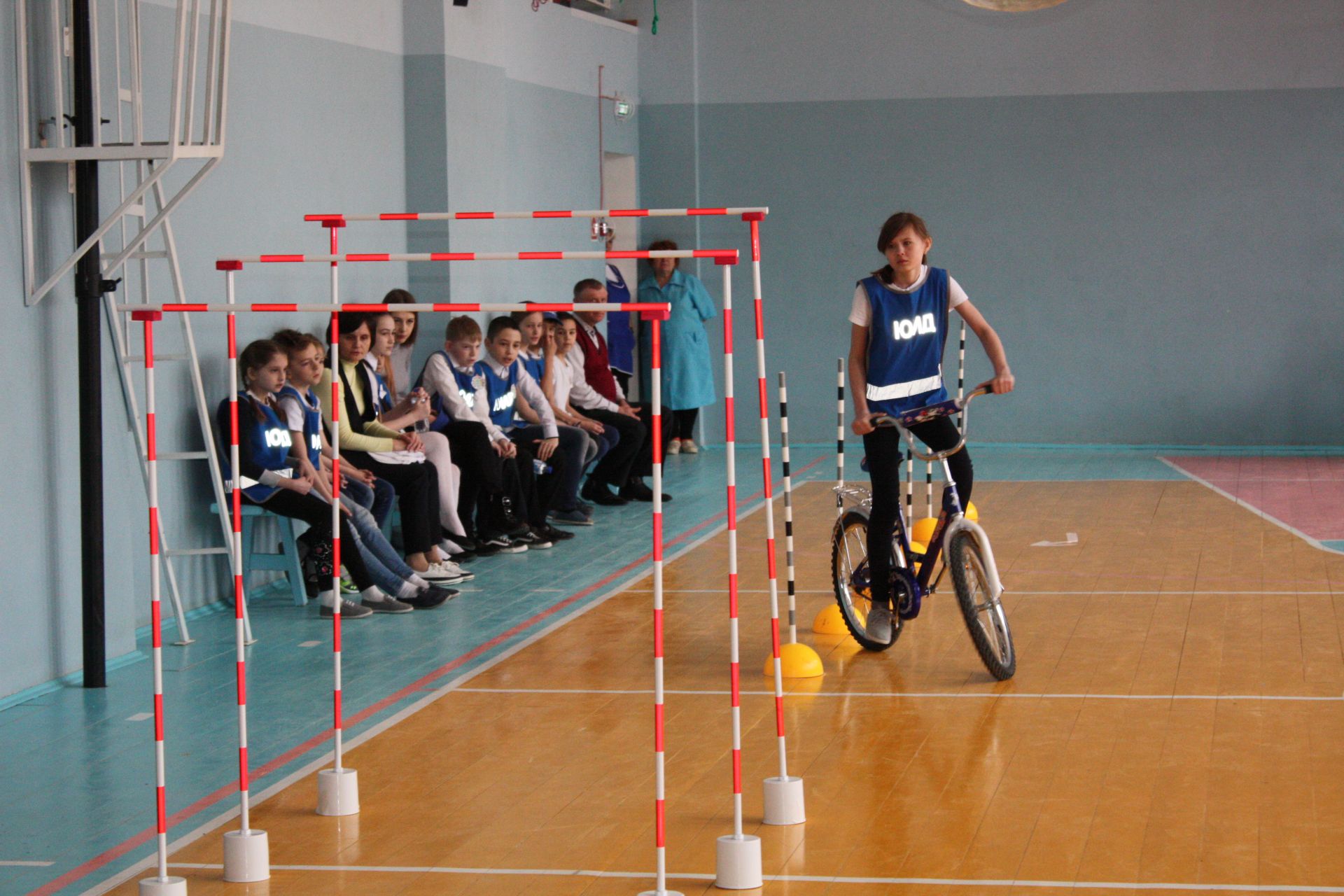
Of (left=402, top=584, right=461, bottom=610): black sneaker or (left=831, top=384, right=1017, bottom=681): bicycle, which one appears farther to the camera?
(left=402, top=584, right=461, bottom=610): black sneaker

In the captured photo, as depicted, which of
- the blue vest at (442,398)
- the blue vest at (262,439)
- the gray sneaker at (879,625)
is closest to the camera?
the gray sneaker at (879,625)

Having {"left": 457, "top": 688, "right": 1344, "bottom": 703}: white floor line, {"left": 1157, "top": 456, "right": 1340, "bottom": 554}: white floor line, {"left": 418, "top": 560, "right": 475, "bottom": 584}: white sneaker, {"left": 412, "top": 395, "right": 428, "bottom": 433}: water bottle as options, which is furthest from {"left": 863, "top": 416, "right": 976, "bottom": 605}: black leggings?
{"left": 1157, "top": 456, "right": 1340, "bottom": 554}: white floor line

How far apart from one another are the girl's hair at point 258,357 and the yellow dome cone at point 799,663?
253 centimetres

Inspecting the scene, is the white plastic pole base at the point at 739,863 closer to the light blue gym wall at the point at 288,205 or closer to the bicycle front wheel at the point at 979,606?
the bicycle front wheel at the point at 979,606

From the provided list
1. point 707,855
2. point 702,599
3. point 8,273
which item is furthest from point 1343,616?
point 8,273

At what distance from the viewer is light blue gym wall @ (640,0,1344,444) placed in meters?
12.3

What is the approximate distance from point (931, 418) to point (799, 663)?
0.99m

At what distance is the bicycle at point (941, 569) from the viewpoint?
5.20 metres

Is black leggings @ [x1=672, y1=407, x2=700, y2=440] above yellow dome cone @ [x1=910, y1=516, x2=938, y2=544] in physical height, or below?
above

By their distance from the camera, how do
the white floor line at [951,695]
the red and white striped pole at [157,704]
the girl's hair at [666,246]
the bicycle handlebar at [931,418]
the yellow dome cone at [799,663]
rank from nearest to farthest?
the red and white striped pole at [157,704] < the white floor line at [951,695] < the bicycle handlebar at [931,418] < the yellow dome cone at [799,663] < the girl's hair at [666,246]

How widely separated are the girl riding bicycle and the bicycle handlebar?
1.3 inches

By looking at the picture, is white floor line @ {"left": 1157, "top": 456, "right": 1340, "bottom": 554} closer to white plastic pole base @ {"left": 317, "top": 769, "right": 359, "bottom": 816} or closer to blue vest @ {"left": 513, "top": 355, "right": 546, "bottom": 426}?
blue vest @ {"left": 513, "top": 355, "right": 546, "bottom": 426}

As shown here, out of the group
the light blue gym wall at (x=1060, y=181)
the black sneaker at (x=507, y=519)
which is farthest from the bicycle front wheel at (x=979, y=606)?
the light blue gym wall at (x=1060, y=181)

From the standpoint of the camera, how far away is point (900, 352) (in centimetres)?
542
